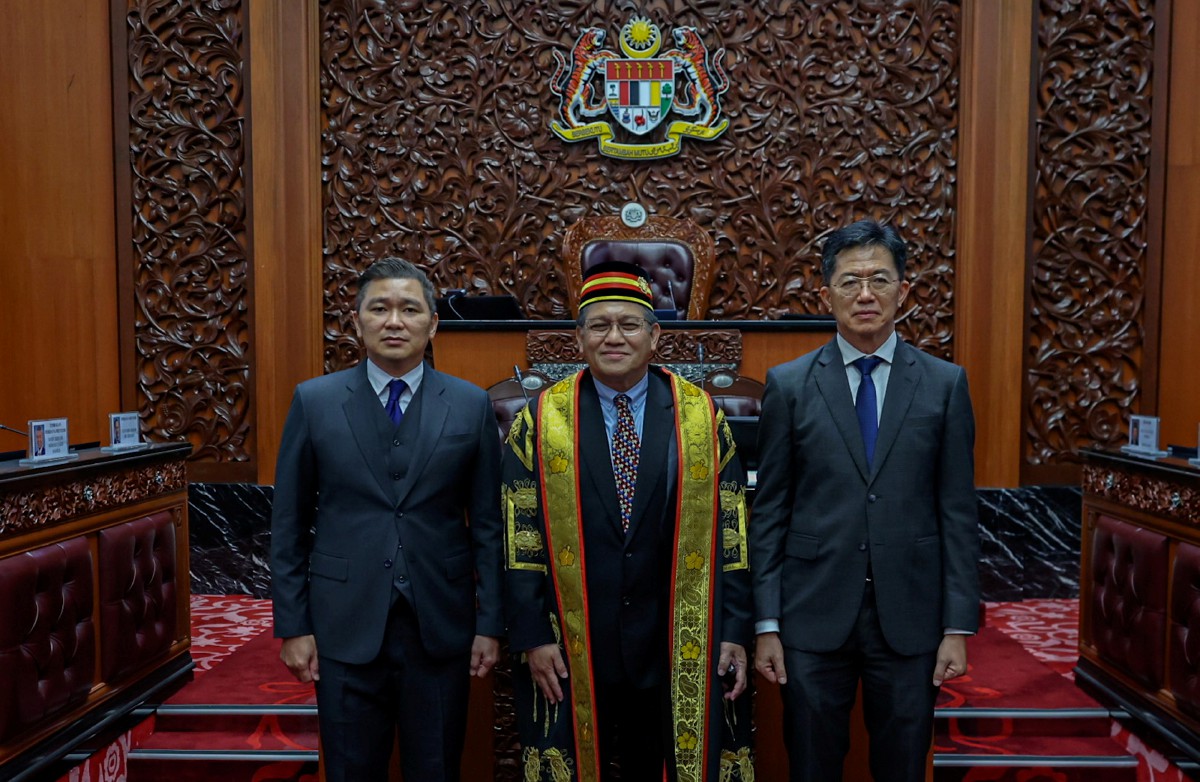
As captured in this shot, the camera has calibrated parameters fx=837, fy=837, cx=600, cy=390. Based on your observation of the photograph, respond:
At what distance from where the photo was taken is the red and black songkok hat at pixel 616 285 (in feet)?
5.67

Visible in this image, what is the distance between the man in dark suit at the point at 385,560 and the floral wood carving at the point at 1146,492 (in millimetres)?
2008

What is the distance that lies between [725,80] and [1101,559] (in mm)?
3146

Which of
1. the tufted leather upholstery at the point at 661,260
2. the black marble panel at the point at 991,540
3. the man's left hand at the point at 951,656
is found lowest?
the black marble panel at the point at 991,540

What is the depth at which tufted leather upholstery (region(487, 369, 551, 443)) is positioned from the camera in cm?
327

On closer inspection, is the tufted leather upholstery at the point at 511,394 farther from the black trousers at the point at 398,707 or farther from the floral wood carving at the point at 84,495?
the black trousers at the point at 398,707

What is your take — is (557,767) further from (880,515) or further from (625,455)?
(880,515)

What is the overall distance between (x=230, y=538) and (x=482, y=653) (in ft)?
10.5

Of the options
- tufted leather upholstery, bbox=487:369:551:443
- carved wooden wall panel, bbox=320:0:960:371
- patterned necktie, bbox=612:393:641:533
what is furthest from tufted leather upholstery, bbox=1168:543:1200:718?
carved wooden wall panel, bbox=320:0:960:371

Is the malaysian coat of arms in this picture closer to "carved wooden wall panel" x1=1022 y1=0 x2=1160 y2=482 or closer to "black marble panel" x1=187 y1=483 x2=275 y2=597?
"carved wooden wall panel" x1=1022 y1=0 x2=1160 y2=482

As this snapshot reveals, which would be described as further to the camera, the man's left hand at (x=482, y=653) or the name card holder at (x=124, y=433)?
the name card holder at (x=124, y=433)

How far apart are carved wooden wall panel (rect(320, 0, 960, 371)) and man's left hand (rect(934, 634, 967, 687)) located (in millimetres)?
3252

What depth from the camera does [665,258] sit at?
4.57 meters

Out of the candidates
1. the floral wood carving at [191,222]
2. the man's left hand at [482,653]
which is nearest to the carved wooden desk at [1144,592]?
the man's left hand at [482,653]

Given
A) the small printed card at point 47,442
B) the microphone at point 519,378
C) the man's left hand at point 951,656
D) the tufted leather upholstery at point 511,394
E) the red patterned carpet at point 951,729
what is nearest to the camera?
the man's left hand at point 951,656
